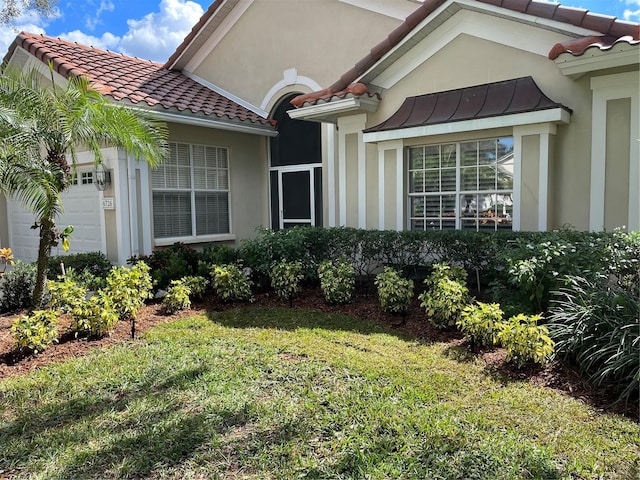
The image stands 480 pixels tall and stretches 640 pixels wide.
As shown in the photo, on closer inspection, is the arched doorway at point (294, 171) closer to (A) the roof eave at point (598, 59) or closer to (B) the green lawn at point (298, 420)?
(A) the roof eave at point (598, 59)

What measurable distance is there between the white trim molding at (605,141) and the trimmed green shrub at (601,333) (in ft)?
6.32

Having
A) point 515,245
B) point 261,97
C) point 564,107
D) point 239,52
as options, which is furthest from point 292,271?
point 239,52

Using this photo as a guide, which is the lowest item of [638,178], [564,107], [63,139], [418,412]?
[418,412]

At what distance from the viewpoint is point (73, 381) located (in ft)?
16.8

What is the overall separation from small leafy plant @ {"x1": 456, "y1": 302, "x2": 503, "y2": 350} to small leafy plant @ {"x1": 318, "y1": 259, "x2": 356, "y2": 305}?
8.84ft

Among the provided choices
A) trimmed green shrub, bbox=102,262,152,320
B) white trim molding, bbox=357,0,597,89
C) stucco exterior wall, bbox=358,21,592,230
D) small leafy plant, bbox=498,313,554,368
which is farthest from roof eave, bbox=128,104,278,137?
small leafy plant, bbox=498,313,554,368

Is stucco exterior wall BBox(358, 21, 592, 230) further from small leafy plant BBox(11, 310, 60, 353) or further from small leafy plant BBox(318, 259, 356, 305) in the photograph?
small leafy plant BBox(11, 310, 60, 353)

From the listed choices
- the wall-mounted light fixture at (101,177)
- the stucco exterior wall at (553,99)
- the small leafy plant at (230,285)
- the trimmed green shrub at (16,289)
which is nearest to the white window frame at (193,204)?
the wall-mounted light fixture at (101,177)

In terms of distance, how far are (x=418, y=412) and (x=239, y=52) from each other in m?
11.8

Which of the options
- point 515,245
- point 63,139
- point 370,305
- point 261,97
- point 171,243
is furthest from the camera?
point 261,97

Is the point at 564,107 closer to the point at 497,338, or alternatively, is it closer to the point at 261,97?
the point at 497,338

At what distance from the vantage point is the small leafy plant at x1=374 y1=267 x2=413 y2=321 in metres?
7.25

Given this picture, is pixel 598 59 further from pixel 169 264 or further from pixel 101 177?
pixel 101 177

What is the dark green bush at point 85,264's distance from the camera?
939 centimetres
